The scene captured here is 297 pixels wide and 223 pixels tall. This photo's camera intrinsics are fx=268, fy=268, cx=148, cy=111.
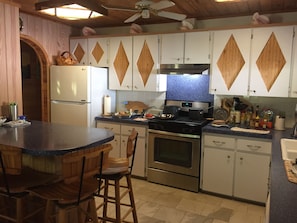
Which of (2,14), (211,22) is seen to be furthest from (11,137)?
(211,22)

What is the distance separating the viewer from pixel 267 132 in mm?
3229

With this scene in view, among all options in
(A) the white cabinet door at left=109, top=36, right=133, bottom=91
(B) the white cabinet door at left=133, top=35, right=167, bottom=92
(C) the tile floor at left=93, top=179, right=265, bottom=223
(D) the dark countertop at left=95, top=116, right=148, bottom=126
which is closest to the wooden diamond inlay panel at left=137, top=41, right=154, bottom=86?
(B) the white cabinet door at left=133, top=35, right=167, bottom=92

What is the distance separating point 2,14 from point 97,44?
1585 mm

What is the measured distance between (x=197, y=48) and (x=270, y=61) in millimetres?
963

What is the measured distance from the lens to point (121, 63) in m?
4.32

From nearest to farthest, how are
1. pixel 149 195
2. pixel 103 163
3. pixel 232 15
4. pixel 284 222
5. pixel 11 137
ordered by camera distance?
pixel 284 222 < pixel 103 163 < pixel 11 137 < pixel 149 195 < pixel 232 15

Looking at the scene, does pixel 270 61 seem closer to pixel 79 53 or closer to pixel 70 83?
pixel 70 83

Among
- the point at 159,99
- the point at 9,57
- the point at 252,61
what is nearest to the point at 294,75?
the point at 252,61

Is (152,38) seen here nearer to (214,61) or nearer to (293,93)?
(214,61)

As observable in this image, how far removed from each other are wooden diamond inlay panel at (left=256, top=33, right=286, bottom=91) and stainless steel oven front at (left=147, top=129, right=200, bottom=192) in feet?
3.75

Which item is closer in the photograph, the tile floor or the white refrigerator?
the tile floor

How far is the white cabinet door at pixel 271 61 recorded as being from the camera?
3254mm

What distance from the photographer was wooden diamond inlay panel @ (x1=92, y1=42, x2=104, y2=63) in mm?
4473

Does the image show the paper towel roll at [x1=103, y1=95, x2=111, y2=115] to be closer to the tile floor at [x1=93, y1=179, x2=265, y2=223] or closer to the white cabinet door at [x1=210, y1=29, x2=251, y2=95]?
the tile floor at [x1=93, y1=179, x2=265, y2=223]
